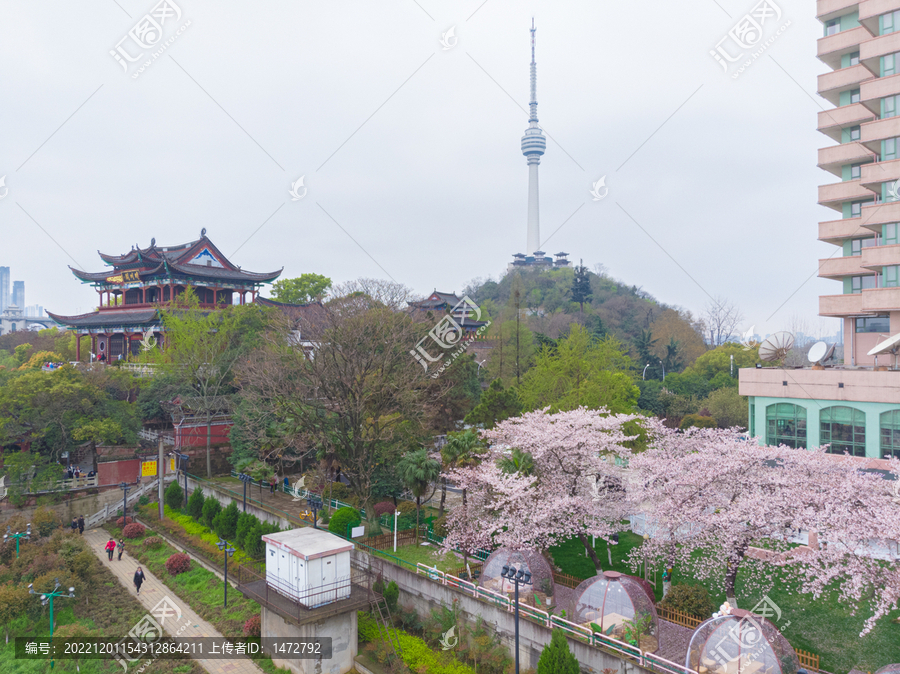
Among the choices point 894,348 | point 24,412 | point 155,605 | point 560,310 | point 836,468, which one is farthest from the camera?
point 560,310

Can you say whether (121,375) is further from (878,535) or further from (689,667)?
(878,535)

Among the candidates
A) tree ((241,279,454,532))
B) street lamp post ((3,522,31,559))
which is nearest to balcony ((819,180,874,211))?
tree ((241,279,454,532))

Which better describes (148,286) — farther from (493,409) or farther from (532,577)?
(532,577)

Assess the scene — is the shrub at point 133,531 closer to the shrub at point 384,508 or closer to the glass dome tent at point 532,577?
the shrub at point 384,508

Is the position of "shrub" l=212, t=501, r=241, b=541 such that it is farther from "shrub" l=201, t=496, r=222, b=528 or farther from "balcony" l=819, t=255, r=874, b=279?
"balcony" l=819, t=255, r=874, b=279

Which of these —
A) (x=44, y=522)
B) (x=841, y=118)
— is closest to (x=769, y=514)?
(x=841, y=118)

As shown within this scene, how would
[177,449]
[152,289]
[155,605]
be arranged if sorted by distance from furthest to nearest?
[152,289] → [177,449] → [155,605]

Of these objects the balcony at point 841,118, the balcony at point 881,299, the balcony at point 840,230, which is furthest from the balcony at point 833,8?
the balcony at point 881,299

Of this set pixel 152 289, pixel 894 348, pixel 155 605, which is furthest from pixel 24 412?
pixel 894 348
